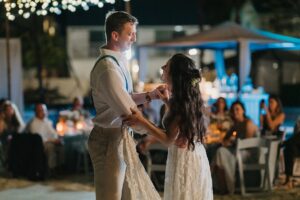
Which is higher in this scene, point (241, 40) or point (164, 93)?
point (241, 40)

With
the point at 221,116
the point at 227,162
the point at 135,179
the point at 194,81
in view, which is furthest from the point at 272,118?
the point at 135,179

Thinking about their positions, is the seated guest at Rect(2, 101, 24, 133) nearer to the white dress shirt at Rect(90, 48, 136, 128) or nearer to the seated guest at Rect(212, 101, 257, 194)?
the seated guest at Rect(212, 101, 257, 194)

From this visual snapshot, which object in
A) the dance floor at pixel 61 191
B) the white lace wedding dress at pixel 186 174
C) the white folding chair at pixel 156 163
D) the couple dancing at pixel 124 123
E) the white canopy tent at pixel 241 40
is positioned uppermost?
the white canopy tent at pixel 241 40

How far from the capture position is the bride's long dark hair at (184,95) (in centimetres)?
359

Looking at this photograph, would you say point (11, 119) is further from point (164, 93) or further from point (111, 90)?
point (111, 90)

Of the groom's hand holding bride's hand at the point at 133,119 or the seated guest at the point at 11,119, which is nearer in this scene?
the groom's hand holding bride's hand at the point at 133,119

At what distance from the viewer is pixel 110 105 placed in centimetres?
347

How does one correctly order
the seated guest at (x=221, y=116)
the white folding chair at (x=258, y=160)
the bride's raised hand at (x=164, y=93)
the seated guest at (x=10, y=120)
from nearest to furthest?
1. the bride's raised hand at (x=164, y=93)
2. the white folding chair at (x=258, y=160)
3. the seated guest at (x=221, y=116)
4. the seated guest at (x=10, y=120)

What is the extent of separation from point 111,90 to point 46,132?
17.6ft

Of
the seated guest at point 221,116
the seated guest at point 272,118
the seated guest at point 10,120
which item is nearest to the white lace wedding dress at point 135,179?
the seated guest at point 221,116

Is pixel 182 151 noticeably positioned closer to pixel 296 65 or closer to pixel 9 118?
pixel 9 118

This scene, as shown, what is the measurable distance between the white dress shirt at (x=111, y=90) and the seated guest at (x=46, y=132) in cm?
488

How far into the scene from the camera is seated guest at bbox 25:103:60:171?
839 centimetres

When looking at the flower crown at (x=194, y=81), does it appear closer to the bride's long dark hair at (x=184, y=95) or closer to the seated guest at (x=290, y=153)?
the bride's long dark hair at (x=184, y=95)
